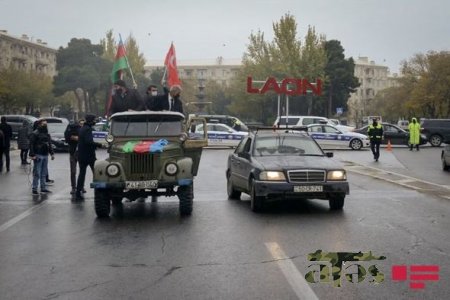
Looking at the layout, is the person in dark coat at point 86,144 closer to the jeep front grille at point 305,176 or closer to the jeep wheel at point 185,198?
the jeep wheel at point 185,198

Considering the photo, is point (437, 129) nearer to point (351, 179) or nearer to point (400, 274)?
point (351, 179)

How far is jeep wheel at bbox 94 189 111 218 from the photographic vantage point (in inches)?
427

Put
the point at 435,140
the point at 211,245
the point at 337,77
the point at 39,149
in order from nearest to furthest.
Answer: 1. the point at 211,245
2. the point at 39,149
3. the point at 435,140
4. the point at 337,77

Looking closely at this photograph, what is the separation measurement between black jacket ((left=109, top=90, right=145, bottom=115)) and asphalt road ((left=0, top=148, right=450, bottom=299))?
2.18 metres

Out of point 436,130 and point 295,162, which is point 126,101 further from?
point 436,130

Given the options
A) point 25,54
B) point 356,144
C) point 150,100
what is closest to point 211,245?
point 150,100

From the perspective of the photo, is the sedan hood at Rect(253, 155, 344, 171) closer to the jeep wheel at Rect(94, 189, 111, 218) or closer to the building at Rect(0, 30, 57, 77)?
the jeep wheel at Rect(94, 189, 111, 218)

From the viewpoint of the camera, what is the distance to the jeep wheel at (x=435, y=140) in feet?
129

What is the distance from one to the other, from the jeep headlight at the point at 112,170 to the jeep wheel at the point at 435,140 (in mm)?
32393

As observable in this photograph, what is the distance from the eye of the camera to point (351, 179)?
18.2 m

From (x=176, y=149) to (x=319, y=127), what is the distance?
23.6 metres

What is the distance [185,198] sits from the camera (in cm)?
1099

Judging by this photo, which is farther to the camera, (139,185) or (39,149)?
(39,149)

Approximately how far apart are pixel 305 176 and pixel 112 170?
11.5ft
